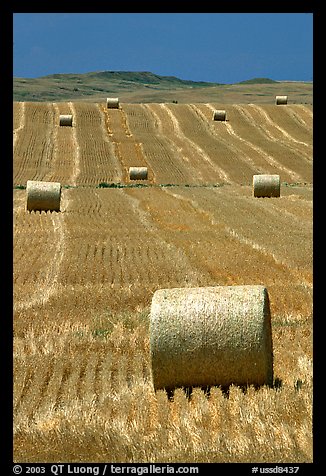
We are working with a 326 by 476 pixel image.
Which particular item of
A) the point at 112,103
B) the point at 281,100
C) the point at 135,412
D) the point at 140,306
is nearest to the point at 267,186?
the point at 140,306

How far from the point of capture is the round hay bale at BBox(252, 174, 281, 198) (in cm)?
3312

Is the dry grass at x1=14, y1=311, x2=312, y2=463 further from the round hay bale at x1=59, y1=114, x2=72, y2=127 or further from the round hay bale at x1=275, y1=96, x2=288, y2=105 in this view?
the round hay bale at x1=275, y1=96, x2=288, y2=105

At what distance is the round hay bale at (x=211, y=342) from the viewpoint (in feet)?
27.9

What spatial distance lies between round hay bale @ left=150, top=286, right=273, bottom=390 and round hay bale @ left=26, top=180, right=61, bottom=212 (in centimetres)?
1908

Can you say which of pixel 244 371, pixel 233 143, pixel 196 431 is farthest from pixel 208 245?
pixel 233 143

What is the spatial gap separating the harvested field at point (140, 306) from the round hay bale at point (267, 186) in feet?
1.95

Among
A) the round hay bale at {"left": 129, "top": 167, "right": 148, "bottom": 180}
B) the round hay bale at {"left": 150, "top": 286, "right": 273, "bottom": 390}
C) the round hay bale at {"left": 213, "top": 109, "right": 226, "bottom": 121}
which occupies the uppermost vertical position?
the round hay bale at {"left": 213, "top": 109, "right": 226, "bottom": 121}

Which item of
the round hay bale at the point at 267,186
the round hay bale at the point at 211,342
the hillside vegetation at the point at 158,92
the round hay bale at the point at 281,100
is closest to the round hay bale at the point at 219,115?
the round hay bale at the point at 281,100

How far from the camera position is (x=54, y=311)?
43.3 feet

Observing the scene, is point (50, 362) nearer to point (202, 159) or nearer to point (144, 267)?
point (144, 267)

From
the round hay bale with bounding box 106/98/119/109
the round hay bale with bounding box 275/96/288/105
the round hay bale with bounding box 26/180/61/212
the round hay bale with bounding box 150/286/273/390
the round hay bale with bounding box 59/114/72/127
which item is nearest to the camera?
the round hay bale with bounding box 150/286/273/390

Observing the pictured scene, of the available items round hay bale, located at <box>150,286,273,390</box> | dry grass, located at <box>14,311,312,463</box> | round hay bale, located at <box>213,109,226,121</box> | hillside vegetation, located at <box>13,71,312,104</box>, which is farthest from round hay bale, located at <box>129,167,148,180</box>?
hillside vegetation, located at <box>13,71,312,104</box>

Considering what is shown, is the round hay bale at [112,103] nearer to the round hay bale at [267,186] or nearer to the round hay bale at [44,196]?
the round hay bale at [267,186]
